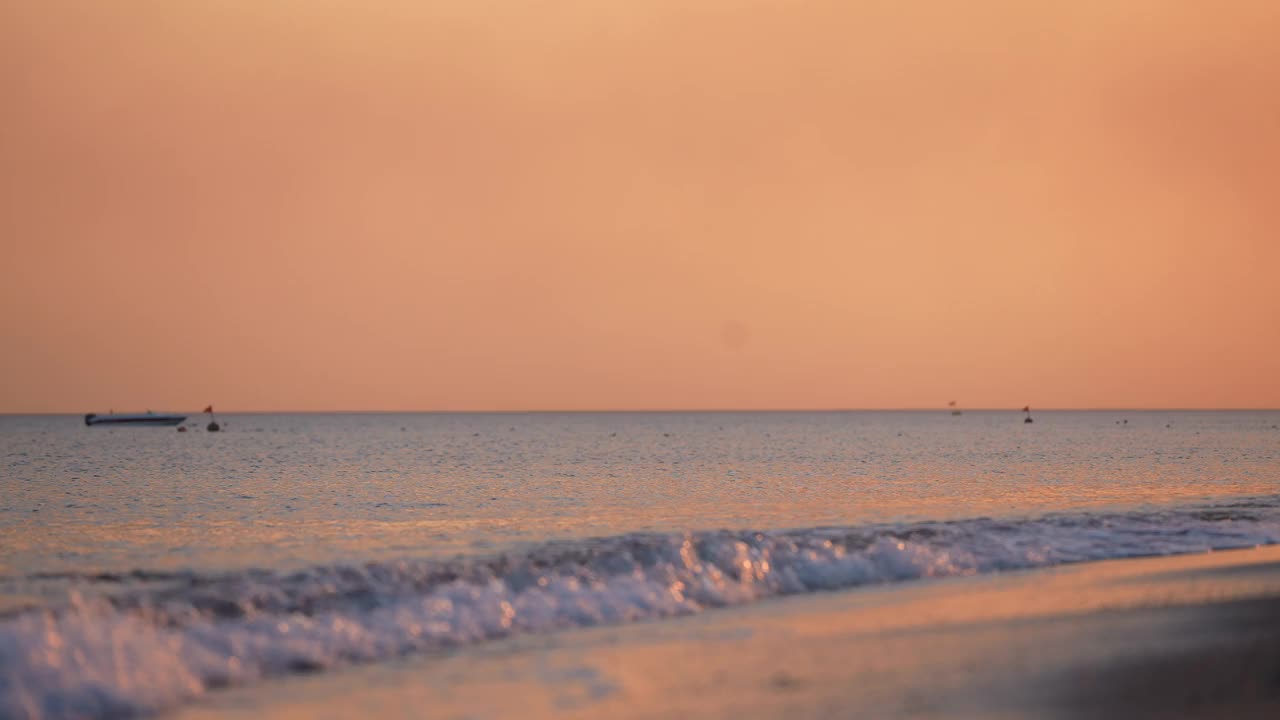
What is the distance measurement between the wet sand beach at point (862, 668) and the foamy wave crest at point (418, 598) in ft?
4.01

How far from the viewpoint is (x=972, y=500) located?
152ft

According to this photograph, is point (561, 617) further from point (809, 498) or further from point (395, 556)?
point (809, 498)

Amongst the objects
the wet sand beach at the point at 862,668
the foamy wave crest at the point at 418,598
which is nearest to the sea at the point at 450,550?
the foamy wave crest at the point at 418,598

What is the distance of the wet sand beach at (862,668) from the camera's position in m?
14.1

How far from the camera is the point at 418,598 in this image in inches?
834

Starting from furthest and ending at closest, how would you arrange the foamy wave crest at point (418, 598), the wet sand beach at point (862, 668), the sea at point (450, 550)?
the sea at point (450, 550) < the foamy wave crest at point (418, 598) < the wet sand beach at point (862, 668)

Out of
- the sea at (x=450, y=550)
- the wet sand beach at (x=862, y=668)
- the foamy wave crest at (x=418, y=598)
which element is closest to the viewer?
the wet sand beach at (x=862, y=668)

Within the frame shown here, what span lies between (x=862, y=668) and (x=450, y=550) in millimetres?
15716

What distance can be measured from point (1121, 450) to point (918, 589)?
87.1 metres

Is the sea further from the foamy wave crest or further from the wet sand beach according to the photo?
the wet sand beach

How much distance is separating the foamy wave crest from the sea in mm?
59

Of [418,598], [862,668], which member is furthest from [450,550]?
[862,668]

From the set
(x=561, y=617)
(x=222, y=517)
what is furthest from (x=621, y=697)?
(x=222, y=517)

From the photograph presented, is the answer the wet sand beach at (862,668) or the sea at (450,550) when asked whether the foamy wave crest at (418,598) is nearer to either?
the sea at (450,550)
